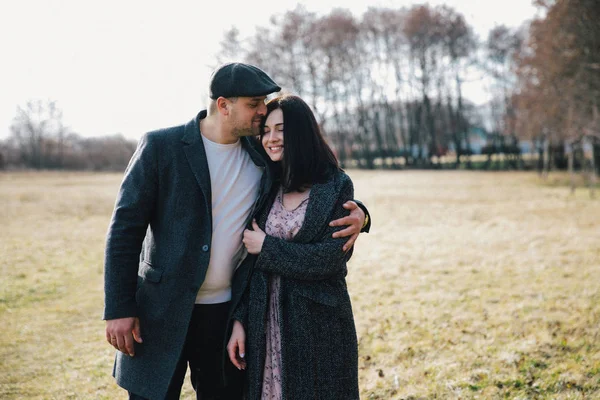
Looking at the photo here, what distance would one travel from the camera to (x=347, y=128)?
48594 mm

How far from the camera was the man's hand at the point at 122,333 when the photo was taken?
2299 millimetres

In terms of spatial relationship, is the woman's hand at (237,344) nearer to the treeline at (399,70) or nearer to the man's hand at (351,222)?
the man's hand at (351,222)

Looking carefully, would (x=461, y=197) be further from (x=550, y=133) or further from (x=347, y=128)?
(x=347, y=128)

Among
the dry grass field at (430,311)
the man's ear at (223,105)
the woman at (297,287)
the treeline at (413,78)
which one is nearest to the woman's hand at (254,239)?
the woman at (297,287)

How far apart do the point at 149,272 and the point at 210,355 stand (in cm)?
57

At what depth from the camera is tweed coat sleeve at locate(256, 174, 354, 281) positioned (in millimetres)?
2359

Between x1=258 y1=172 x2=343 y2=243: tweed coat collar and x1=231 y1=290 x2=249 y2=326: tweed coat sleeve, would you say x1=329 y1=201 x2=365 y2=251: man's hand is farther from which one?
x1=231 y1=290 x2=249 y2=326: tweed coat sleeve

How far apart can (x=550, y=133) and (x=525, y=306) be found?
2192 centimetres

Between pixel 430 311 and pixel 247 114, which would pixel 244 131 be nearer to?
pixel 247 114

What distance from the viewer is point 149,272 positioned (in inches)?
94.9

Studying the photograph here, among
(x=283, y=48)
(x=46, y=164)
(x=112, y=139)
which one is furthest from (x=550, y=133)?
(x=46, y=164)

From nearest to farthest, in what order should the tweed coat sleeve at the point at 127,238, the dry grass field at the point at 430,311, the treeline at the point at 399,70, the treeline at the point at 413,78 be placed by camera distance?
the tweed coat sleeve at the point at 127,238 → the dry grass field at the point at 430,311 → the treeline at the point at 413,78 → the treeline at the point at 399,70

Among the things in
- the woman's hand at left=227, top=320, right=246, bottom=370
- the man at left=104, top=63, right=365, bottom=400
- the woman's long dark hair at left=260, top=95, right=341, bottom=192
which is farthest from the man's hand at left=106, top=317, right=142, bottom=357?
the woman's long dark hair at left=260, top=95, right=341, bottom=192

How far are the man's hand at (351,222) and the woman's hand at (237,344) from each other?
2.16 ft
